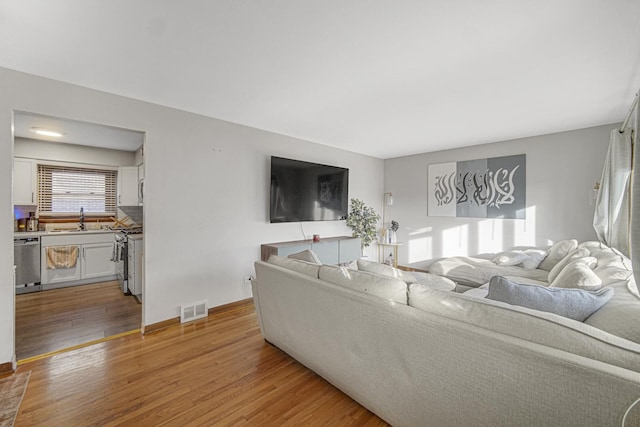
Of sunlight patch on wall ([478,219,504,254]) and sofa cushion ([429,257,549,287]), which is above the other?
sunlight patch on wall ([478,219,504,254])

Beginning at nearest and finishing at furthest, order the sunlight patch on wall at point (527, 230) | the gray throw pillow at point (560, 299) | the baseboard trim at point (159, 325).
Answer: the gray throw pillow at point (560, 299)
the baseboard trim at point (159, 325)
the sunlight patch on wall at point (527, 230)

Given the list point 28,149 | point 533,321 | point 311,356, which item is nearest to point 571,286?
point 533,321

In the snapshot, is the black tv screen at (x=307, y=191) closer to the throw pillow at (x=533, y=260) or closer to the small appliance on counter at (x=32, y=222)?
the throw pillow at (x=533, y=260)

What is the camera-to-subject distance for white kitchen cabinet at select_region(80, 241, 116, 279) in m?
4.39

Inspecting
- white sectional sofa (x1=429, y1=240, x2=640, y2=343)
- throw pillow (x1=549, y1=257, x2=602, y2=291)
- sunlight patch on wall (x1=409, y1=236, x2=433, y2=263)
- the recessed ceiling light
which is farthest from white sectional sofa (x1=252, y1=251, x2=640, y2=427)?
the recessed ceiling light

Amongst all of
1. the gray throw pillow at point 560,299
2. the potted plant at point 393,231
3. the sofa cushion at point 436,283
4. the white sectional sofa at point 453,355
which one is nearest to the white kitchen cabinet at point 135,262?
the white sectional sofa at point 453,355

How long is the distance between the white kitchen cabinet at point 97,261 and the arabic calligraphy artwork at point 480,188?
576 cm

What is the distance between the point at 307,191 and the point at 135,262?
8.50ft

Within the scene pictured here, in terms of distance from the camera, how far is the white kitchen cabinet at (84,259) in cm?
411

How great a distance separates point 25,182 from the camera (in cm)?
429

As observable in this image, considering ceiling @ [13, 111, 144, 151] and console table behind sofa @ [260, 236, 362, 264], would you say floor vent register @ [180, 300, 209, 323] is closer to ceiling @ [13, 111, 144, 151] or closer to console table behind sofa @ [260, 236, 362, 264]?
console table behind sofa @ [260, 236, 362, 264]

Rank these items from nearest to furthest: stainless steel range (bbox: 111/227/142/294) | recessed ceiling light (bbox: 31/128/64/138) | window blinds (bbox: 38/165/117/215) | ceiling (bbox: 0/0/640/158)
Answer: ceiling (bbox: 0/0/640/158) → recessed ceiling light (bbox: 31/128/64/138) → stainless steel range (bbox: 111/227/142/294) → window blinds (bbox: 38/165/117/215)

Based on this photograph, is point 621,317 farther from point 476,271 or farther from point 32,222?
point 32,222

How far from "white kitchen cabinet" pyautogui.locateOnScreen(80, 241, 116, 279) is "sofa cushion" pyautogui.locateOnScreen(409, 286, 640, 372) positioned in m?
5.16
